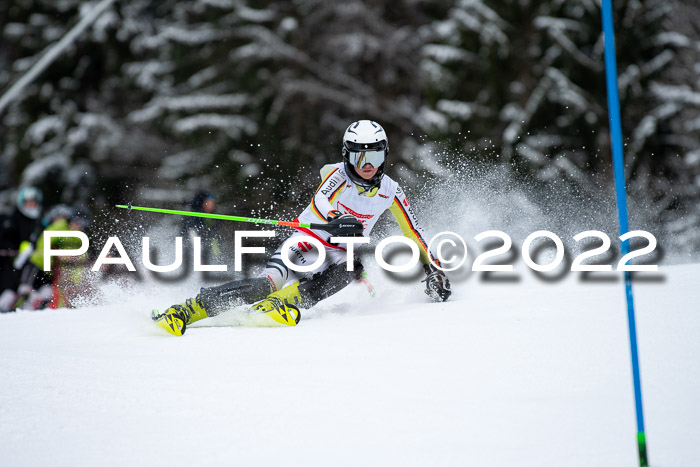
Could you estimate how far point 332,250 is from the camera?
6777mm

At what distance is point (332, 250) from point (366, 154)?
0.99 meters

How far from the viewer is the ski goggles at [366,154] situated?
622cm

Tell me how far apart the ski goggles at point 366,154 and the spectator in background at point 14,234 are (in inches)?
227

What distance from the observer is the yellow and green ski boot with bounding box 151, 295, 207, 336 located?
5.75 metres

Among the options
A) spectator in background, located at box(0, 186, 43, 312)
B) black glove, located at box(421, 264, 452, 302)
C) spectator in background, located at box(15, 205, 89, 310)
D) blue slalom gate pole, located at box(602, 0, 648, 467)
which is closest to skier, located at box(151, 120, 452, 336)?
black glove, located at box(421, 264, 452, 302)

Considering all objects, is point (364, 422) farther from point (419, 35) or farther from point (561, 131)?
point (419, 35)

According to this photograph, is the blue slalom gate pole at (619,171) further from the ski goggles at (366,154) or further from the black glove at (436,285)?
the black glove at (436,285)

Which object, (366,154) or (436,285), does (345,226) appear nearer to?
(366,154)

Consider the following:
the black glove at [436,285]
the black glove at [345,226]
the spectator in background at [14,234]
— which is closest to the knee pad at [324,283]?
the black glove at [345,226]

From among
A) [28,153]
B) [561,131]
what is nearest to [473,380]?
[561,131]

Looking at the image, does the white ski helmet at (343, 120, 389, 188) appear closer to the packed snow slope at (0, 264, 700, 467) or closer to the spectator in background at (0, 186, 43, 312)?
the packed snow slope at (0, 264, 700, 467)

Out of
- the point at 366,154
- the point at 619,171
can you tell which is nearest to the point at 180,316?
the point at 366,154

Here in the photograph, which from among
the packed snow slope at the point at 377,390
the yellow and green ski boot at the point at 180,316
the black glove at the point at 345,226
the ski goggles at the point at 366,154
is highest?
the ski goggles at the point at 366,154

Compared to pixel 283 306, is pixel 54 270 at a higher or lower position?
higher
